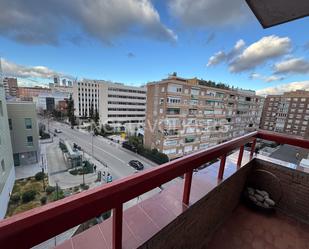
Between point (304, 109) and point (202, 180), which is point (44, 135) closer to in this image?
point (202, 180)

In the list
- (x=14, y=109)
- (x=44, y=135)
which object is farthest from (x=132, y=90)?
(x=14, y=109)

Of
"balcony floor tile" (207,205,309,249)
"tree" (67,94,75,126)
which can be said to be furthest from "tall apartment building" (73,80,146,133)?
"balcony floor tile" (207,205,309,249)

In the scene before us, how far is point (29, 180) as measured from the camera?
7520 millimetres

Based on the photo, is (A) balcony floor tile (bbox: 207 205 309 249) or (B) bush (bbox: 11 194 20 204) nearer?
(A) balcony floor tile (bbox: 207 205 309 249)

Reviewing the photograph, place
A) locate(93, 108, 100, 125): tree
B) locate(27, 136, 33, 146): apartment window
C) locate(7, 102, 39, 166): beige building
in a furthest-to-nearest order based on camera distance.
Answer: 1. locate(93, 108, 100, 125): tree
2. locate(27, 136, 33, 146): apartment window
3. locate(7, 102, 39, 166): beige building

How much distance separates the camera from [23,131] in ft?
27.2

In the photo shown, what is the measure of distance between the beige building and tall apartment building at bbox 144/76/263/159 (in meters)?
7.97

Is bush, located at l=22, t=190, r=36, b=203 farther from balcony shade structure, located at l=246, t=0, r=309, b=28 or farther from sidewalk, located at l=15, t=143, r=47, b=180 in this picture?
balcony shade structure, located at l=246, t=0, r=309, b=28

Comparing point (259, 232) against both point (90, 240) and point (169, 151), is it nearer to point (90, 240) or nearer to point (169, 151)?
point (90, 240)

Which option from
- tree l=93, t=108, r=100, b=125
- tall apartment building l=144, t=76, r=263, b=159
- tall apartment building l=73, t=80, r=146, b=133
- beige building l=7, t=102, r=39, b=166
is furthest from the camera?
tall apartment building l=73, t=80, r=146, b=133

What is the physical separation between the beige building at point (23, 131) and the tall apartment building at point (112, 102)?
41.4 feet

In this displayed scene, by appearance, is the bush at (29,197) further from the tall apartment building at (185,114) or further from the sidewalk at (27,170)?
the tall apartment building at (185,114)

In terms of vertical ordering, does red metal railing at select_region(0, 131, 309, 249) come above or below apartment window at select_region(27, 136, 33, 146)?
above

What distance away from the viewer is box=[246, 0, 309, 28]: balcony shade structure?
0.94 m
